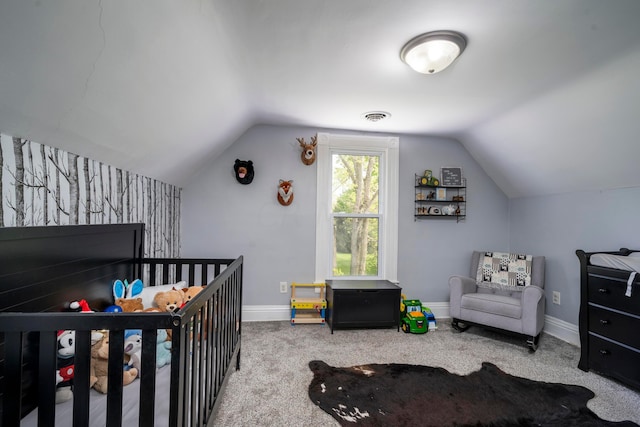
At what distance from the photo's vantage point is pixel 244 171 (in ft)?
10.3

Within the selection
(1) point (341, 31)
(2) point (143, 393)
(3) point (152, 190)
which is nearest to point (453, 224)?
(1) point (341, 31)

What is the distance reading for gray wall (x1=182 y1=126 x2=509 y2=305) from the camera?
320cm

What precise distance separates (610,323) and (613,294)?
200mm

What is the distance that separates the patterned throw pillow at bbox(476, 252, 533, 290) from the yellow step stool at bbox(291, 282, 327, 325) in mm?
1660

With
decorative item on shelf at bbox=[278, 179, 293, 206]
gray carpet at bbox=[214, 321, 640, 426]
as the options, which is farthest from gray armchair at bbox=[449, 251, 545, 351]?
decorative item on shelf at bbox=[278, 179, 293, 206]

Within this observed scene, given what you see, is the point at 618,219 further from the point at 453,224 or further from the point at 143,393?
the point at 143,393

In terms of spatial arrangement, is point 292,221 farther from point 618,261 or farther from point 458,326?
point 618,261

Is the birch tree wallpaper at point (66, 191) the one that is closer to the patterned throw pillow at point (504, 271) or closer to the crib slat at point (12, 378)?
the crib slat at point (12, 378)

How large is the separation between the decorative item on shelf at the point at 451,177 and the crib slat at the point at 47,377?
3.47 metres

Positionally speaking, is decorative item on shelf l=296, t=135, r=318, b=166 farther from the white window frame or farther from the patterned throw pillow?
the patterned throw pillow

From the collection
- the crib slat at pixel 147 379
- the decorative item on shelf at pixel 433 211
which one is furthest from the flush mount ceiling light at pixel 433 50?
the decorative item on shelf at pixel 433 211

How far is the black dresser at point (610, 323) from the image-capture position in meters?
1.96

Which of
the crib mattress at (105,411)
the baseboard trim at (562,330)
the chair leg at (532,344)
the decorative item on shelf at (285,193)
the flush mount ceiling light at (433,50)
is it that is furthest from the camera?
Answer: the decorative item on shelf at (285,193)

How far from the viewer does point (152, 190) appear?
8.13 feet
